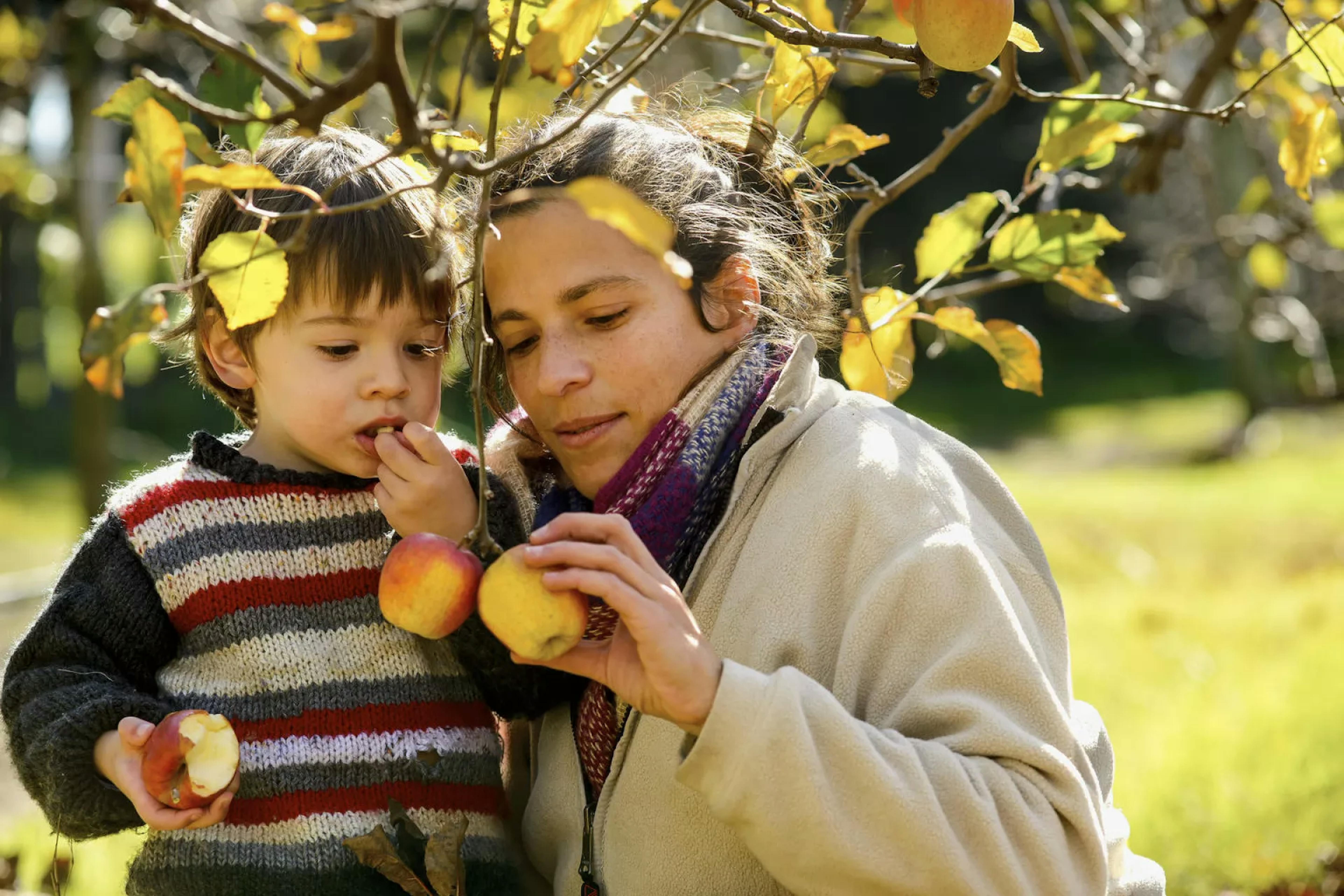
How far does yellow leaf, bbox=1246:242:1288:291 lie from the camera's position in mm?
2814

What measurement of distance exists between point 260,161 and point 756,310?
727mm

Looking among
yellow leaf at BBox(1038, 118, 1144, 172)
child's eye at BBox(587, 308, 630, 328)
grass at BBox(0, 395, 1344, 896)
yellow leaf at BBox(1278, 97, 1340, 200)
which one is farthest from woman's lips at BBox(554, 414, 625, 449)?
grass at BBox(0, 395, 1344, 896)

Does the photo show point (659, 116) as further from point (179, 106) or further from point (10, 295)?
point (10, 295)

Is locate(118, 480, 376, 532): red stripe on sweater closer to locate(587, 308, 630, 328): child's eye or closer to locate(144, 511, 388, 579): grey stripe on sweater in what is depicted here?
locate(144, 511, 388, 579): grey stripe on sweater

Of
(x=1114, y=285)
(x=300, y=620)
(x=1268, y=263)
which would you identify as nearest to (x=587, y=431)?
(x=300, y=620)

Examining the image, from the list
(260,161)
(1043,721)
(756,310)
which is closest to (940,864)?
(1043,721)

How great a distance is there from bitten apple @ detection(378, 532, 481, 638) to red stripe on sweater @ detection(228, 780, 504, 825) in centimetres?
38

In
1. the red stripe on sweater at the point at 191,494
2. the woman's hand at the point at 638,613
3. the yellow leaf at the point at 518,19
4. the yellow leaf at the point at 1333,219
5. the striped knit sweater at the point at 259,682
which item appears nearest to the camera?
the woman's hand at the point at 638,613

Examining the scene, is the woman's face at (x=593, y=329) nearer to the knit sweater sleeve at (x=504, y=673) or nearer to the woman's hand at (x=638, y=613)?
the knit sweater sleeve at (x=504, y=673)

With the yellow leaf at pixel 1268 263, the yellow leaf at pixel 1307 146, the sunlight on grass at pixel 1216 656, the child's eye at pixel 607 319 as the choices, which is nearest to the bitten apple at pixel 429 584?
the child's eye at pixel 607 319

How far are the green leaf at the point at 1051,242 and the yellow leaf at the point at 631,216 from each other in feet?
2.96

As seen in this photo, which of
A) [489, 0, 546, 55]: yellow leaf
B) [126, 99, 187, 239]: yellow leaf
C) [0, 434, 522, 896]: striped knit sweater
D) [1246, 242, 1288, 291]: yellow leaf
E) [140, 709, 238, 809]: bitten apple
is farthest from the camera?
[1246, 242, 1288, 291]: yellow leaf

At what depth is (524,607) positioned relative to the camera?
1.30 metres

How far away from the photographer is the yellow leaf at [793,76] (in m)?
1.80
